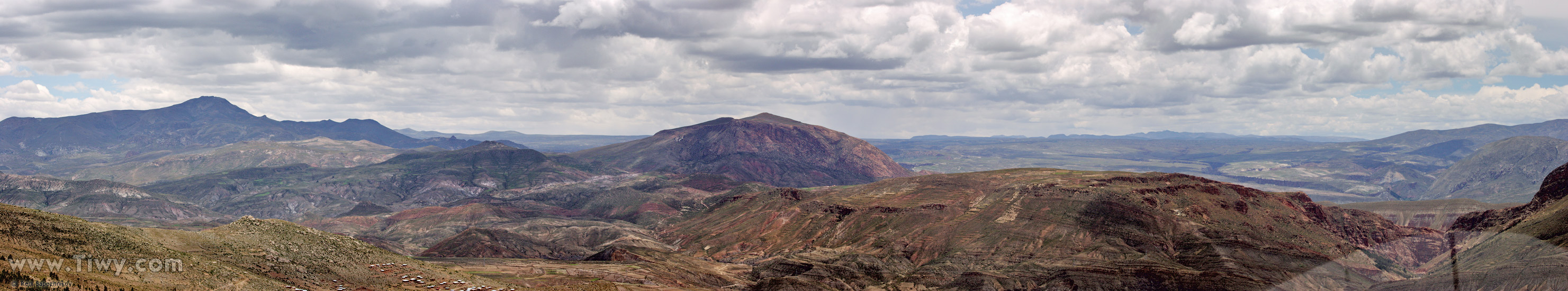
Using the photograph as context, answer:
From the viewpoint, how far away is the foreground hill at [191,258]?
227 feet

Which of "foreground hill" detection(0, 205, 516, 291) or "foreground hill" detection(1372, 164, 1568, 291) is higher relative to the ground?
"foreground hill" detection(0, 205, 516, 291)

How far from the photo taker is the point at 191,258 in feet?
271

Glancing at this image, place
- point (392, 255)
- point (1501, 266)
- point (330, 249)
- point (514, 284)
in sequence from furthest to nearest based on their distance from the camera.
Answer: point (1501, 266)
point (514, 284)
point (392, 255)
point (330, 249)

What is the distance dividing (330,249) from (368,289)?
10892 mm

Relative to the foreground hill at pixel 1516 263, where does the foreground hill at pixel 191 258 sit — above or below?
above

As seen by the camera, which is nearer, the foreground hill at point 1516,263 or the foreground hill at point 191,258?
the foreground hill at point 191,258

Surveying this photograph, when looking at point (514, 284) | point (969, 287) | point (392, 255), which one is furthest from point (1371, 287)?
point (392, 255)

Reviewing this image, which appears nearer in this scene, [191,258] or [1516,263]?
[191,258]

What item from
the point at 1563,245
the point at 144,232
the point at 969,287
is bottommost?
the point at 969,287

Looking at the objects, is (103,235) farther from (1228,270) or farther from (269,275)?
(1228,270)

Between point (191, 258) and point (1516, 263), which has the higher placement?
point (191, 258)

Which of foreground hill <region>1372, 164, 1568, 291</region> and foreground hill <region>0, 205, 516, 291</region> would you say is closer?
foreground hill <region>0, 205, 516, 291</region>

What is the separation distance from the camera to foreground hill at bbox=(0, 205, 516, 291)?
69250 millimetres

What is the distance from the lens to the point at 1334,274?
188625mm
